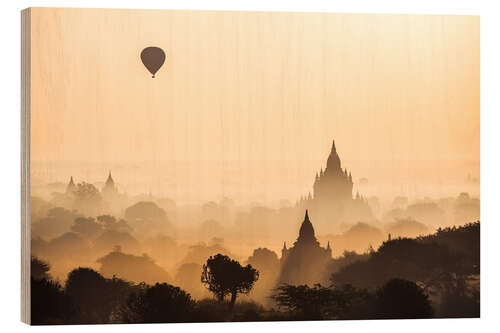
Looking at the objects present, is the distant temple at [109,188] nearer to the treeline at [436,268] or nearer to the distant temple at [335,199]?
the distant temple at [335,199]

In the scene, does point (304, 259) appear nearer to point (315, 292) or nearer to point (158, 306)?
point (315, 292)

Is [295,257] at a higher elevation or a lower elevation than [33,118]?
lower

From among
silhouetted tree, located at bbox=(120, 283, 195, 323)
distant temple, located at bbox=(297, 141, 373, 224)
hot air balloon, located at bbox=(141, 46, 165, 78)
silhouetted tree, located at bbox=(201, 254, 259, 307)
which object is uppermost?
hot air balloon, located at bbox=(141, 46, 165, 78)

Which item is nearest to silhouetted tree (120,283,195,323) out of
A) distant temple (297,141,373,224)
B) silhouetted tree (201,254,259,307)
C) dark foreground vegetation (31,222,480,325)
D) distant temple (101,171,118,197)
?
dark foreground vegetation (31,222,480,325)

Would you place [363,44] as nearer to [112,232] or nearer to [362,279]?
[362,279]

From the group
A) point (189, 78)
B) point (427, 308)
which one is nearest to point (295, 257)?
point (427, 308)

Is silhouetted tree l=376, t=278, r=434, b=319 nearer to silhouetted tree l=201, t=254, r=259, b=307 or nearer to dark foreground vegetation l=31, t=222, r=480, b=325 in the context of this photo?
dark foreground vegetation l=31, t=222, r=480, b=325
